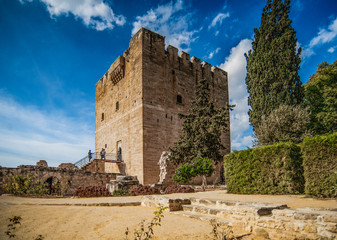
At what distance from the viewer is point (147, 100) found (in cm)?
1689

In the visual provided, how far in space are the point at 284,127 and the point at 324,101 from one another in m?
6.81

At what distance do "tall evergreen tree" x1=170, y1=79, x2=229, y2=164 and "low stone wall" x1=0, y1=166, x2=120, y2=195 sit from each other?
220 inches

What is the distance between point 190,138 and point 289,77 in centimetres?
909

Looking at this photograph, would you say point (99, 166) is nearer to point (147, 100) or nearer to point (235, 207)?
point (147, 100)

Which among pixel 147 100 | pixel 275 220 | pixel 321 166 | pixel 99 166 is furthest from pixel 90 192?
pixel 321 166

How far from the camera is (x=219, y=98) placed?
22.8 m

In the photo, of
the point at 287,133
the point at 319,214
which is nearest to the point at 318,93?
the point at 287,133

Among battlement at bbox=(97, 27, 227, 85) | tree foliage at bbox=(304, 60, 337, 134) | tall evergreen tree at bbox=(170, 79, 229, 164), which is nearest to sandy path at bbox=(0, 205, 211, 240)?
tall evergreen tree at bbox=(170, 79, 229, 164)

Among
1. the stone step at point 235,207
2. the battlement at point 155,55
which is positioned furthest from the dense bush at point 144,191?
the battlement at point 155,55

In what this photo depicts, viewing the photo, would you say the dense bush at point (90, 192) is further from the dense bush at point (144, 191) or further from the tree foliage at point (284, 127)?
the tree foliage at point (284, 127)

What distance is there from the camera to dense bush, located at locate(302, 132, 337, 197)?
22.9 feet

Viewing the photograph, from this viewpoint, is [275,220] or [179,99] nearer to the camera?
[275,220]

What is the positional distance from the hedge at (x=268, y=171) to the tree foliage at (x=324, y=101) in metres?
10.4

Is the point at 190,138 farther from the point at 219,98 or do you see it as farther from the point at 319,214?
the point at 319,214
